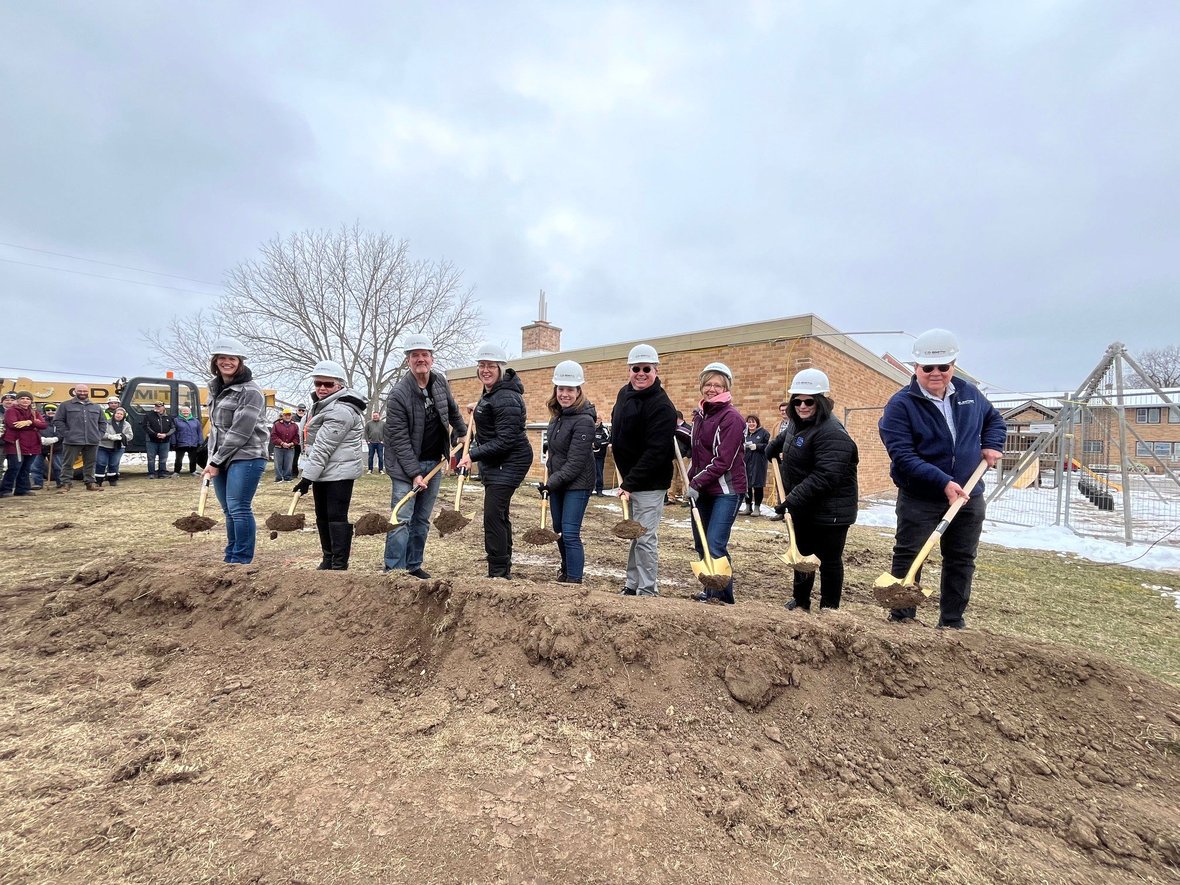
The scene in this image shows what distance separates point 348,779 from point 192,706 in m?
0.98

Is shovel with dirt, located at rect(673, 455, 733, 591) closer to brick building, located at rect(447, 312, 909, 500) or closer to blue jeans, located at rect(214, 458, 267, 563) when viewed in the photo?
blue jeans, located at rect(214, 458, 267, 563)

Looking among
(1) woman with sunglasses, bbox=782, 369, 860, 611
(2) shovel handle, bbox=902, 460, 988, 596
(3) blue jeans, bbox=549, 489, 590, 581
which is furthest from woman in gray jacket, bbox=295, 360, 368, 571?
(2) shovel handle, bbox=902, 460, 988, 596

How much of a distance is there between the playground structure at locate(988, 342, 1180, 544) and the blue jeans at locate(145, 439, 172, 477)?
52.2 feet

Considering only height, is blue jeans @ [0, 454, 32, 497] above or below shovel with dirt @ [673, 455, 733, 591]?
above

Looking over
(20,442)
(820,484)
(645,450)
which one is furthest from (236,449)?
(20,442)

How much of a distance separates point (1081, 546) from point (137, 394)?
61.5 ft

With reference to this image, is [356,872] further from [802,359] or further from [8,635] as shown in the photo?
[802,359]

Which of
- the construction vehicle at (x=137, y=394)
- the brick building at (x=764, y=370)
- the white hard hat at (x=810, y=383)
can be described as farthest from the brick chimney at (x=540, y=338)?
the white hard hat at (x=810, y=383)

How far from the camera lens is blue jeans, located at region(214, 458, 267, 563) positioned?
407 cm

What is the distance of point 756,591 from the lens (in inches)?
195

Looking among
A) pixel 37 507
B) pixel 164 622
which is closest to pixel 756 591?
pixel 164 622

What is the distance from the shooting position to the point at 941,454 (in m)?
3.28

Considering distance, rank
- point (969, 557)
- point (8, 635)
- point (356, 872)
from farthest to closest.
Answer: point (969, 557)
point (8, 635)
point (356, 872)

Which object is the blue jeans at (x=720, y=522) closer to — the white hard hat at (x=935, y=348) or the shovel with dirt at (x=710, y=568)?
the shovel with dirt at (x=710, y=568)
